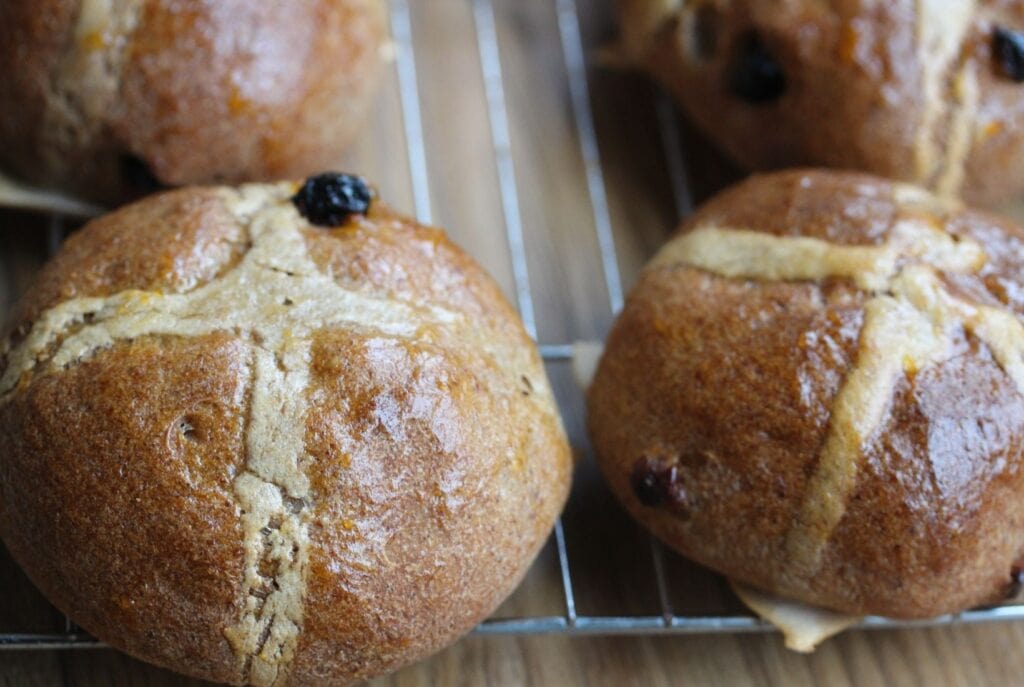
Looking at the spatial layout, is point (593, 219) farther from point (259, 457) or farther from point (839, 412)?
point (259, 457)

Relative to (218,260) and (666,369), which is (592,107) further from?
(218,260)

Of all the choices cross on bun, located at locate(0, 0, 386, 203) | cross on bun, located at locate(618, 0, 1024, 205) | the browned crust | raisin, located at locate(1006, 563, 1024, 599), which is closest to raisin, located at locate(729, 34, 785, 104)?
cross on bun, located at locate(618, 0, 1024, 205)

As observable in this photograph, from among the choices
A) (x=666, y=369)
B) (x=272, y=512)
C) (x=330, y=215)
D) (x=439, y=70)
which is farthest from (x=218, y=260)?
(x=439, y=70)

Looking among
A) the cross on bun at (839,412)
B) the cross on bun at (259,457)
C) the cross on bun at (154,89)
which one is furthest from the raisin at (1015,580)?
the cross on bun at (154,89)

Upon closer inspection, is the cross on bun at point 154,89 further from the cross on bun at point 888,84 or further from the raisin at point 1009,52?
the raisin at point 1009,52

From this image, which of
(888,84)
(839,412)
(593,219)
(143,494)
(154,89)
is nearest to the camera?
(143,494)

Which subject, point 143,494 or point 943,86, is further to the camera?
point 943,86

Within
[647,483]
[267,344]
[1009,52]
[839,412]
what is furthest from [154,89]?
[1009,52]

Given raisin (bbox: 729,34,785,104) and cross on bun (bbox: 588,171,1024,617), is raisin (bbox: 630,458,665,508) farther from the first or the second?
raisin (bbox: 729,34,785,104)
